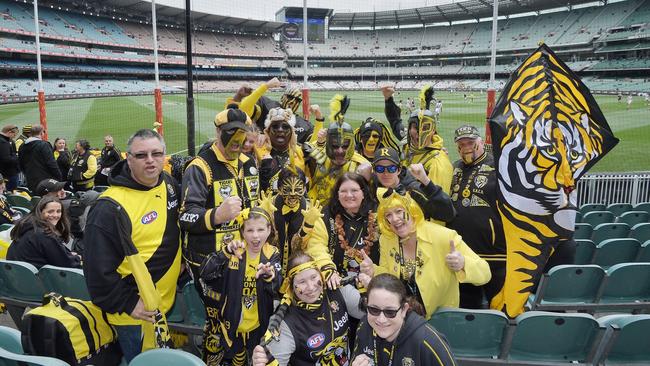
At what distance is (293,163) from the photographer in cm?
410

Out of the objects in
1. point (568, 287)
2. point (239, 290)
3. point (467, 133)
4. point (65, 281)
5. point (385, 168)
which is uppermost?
point (467, 133)

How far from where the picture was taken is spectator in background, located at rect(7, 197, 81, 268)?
3891 mm

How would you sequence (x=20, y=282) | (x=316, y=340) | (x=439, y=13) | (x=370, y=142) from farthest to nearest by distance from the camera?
(x=439, y=13)
(x=370, y=142)
(x=20, y=282)
(x=316, y=340)

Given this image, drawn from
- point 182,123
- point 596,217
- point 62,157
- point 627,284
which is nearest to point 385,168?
point 627,284

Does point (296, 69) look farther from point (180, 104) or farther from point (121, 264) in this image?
point (121, 264)

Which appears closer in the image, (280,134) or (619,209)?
(280,134)

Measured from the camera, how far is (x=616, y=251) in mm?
4680

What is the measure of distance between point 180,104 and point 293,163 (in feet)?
87.1

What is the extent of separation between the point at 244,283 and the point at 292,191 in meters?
0.92

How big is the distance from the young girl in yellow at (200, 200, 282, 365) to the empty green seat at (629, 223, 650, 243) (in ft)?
16.5

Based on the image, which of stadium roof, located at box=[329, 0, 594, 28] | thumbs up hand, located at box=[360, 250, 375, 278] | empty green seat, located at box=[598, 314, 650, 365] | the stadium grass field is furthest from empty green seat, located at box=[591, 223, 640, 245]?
stadium roof, located at box=[329, 0, 594, 28]

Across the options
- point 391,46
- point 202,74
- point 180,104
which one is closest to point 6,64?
point 202,74

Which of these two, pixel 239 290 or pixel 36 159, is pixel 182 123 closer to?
pixel 36 159

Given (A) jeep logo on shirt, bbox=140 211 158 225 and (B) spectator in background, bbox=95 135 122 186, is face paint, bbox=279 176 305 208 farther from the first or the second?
(B) spectator in background, bbox=95 135 122 186
